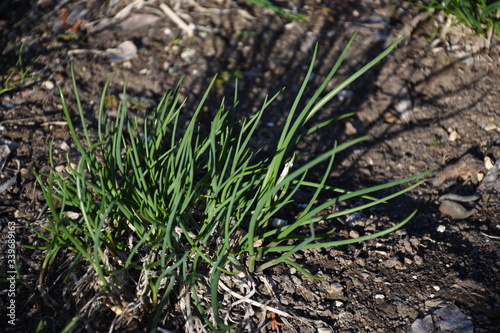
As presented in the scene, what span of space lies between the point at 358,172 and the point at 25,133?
149 centimetres

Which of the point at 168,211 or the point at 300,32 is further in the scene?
the point at 300,32

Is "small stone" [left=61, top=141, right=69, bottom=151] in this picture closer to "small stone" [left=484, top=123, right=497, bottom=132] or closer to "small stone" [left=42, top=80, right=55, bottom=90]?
"small stone" [left=42, top=80, right=55, bottom=90]

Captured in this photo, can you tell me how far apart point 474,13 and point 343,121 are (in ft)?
3.58

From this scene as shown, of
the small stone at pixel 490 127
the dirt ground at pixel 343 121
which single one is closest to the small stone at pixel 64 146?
the dirt ground at pixel 343 121

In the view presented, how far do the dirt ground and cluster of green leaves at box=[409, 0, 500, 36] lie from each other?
0.30ft

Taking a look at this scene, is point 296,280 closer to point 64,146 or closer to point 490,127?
point 64,146

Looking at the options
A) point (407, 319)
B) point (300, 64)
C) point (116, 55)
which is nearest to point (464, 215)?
point (407, 319)

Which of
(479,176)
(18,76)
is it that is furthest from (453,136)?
(18,76)

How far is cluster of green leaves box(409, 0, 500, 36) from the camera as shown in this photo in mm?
2682

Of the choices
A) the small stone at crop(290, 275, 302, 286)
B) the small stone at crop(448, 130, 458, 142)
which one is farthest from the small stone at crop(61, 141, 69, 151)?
the small stone at crop(448, 130, 458, 142)

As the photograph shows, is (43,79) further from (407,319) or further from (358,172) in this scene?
(407,319)

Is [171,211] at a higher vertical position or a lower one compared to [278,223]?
higher

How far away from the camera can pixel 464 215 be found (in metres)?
1.98

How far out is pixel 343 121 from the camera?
97.5 inches
